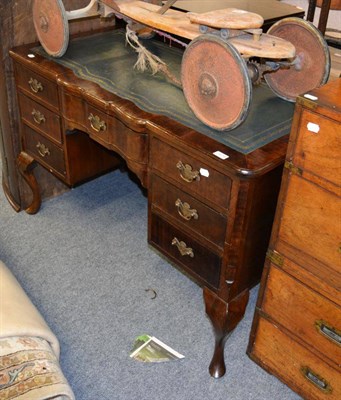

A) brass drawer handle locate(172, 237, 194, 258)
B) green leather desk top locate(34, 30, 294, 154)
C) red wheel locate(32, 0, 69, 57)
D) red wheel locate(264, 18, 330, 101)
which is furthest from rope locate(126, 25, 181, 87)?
brass drawer handle locate(172, 237, 194, 258)

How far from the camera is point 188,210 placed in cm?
175

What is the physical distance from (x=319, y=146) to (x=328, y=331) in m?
0.60

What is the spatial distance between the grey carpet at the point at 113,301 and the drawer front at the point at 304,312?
0.35m

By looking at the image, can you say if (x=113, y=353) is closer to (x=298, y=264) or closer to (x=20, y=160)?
(x=298, y=264)

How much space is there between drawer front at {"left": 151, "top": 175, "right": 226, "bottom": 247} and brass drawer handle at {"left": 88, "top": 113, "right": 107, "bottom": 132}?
31 centimetres

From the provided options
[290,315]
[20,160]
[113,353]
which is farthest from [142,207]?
[290,315]

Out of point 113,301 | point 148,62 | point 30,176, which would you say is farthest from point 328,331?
point 30,176

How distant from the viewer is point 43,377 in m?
1.72

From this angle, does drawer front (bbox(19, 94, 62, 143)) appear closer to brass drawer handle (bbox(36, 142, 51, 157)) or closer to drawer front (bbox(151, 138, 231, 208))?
brass drawer handle (bbox(36, 142, 51, 157))

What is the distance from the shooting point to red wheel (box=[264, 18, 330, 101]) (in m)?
1.73

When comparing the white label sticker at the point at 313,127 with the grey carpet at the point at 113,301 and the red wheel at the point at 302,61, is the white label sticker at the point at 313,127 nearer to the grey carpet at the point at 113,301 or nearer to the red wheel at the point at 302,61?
the red wheel at the point at 302,61

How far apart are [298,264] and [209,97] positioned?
59cm

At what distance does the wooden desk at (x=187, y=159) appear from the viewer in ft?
5.25

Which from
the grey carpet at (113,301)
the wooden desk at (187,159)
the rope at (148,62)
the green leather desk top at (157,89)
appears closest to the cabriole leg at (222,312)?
the wooden desk at (187,159)
